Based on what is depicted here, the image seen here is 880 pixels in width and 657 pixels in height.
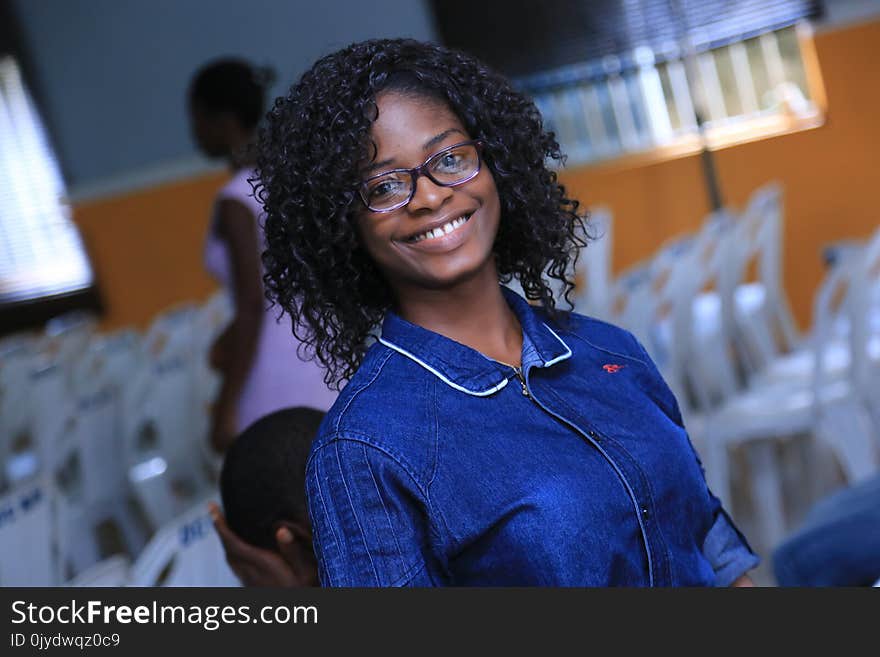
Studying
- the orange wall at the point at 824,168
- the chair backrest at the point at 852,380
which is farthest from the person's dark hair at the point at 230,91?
the orange wall at the point at 824,168

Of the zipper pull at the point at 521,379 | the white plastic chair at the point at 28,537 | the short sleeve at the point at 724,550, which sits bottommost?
the white plastic chair at the point at 28,537

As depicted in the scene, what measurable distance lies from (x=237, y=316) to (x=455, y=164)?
1.37m

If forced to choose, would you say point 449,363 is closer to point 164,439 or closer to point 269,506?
point 269,506

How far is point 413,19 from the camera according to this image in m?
7.59

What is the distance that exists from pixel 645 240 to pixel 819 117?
3.93ft

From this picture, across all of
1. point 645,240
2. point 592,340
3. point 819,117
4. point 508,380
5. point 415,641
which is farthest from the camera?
point 645,240

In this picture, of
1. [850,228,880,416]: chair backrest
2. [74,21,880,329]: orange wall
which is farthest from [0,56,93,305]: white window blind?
[850,228,880,416]: chair backrest

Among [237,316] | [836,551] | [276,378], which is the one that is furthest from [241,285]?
[836,551]

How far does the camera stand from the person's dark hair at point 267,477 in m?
1.51

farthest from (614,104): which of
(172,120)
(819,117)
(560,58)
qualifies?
(172,120)

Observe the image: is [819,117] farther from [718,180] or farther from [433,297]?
[433,297]

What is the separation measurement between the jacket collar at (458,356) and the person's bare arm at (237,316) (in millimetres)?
1265

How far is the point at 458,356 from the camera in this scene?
1145mm

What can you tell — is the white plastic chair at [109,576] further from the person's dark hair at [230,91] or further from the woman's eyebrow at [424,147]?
the person's dark hair at [230,91]
